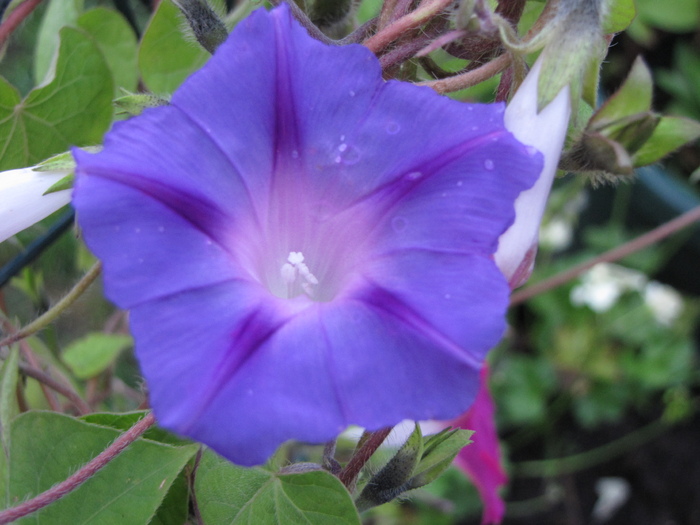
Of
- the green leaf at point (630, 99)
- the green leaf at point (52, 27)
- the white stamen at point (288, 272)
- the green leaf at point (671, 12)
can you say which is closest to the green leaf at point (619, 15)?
the green leaf at point (630, 99)

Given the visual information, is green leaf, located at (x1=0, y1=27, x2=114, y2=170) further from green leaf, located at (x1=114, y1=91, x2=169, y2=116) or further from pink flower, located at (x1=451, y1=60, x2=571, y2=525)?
pink flower, located at (x1=451, y1=60, x2=571, y2=525)

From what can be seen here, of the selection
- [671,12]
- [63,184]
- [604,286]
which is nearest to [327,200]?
[63,184]

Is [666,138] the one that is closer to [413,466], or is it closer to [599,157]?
[599,157]

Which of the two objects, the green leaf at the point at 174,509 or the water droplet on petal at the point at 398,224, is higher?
the water droplet on petal at the point at 398,224

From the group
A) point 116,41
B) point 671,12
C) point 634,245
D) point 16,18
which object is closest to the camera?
point 16,18

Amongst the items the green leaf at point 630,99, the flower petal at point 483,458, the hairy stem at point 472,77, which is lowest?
the flower petal at point 483,458

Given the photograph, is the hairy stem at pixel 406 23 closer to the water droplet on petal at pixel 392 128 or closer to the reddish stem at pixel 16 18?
the water droplet on petal at pixel 392 128
